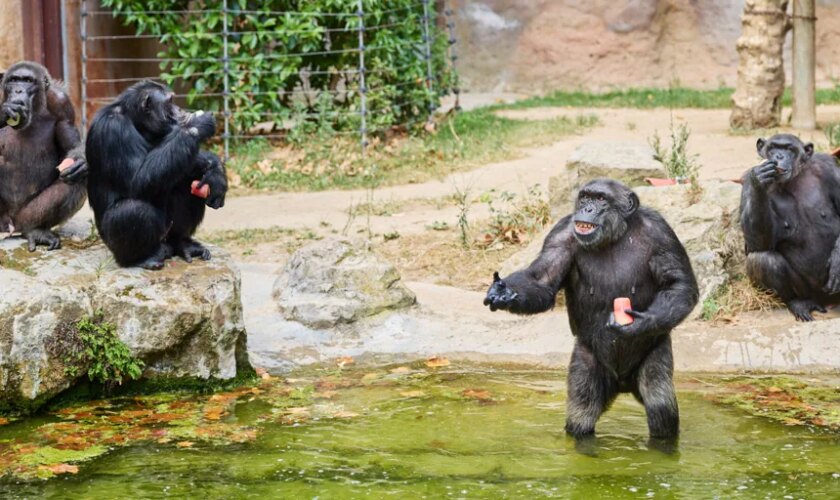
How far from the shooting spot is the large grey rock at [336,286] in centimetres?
941

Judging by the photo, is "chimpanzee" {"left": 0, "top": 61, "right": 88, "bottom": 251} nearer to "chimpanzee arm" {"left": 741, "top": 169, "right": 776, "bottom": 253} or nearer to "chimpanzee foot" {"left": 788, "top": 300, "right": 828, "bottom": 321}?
"chimpanzee arm" {"left": 741, "top": 169, "right": 776, "bottom": 253}

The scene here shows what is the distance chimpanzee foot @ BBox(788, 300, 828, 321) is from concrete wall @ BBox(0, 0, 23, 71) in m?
9.32

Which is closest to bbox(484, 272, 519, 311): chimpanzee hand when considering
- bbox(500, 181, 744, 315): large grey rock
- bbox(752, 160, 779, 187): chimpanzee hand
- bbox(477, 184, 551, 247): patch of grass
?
bbox(752, 160, 779, 187): chimpanzee hand

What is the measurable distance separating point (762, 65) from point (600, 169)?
6.54 meters

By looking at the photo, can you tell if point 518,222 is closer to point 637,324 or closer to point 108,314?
point 108,314

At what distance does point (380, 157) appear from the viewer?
53.6ft

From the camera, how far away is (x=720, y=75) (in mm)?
22641

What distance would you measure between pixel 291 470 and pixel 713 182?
5338 millimetres

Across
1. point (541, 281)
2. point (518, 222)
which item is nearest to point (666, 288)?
point (541, 281)

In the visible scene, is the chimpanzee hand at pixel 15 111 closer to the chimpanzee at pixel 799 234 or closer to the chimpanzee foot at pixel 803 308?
the chimpanzee at pixel 799 234

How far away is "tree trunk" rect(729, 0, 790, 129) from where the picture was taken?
16328mm

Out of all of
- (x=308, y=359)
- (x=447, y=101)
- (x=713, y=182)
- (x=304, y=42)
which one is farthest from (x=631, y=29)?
(x=308, y=359)

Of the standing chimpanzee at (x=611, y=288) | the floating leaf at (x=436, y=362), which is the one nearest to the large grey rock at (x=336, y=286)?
the floating leaf at (x=436, y=362)

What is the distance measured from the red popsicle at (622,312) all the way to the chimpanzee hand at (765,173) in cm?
265
